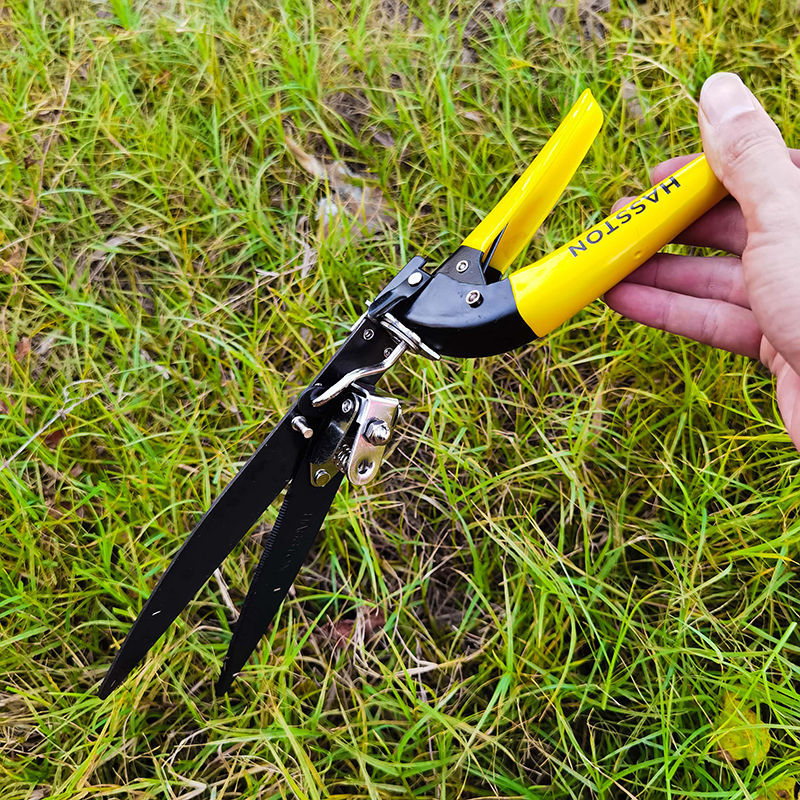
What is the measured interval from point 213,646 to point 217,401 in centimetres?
66

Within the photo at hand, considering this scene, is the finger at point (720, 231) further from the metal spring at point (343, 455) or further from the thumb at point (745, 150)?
the metal spring at point (343, 455)

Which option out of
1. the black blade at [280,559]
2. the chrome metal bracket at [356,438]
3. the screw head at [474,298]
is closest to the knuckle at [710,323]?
the screw head at [474,298]

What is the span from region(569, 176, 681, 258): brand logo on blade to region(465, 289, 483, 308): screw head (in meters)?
0.21

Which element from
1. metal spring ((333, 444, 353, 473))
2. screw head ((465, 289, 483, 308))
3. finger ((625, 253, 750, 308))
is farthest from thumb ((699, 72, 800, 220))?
metal spring ((333, 444, 353, 473))

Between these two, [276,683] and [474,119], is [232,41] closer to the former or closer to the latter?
[474,119]

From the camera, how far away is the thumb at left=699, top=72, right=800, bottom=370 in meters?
1.44

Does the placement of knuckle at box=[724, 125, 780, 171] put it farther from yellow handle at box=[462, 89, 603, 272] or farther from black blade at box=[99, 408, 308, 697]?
black blade at box=[99, 408, 308, 697]

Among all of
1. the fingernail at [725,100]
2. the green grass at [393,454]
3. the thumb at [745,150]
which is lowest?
the green grass at [393,454]

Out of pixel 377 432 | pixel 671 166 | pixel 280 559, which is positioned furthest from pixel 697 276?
pixel 280 559

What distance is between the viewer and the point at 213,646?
5.99ft

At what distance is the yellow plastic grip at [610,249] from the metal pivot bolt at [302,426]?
0.48m

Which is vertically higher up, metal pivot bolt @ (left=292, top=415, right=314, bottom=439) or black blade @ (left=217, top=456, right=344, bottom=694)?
metal pivot bolt @ (left=292, top=415, right=314, bottom=439)

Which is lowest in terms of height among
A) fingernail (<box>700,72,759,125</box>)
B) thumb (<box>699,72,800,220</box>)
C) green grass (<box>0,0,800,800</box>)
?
green grass (<box>0,0,800,800</box>)

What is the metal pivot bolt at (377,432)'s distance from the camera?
54.3 inches
